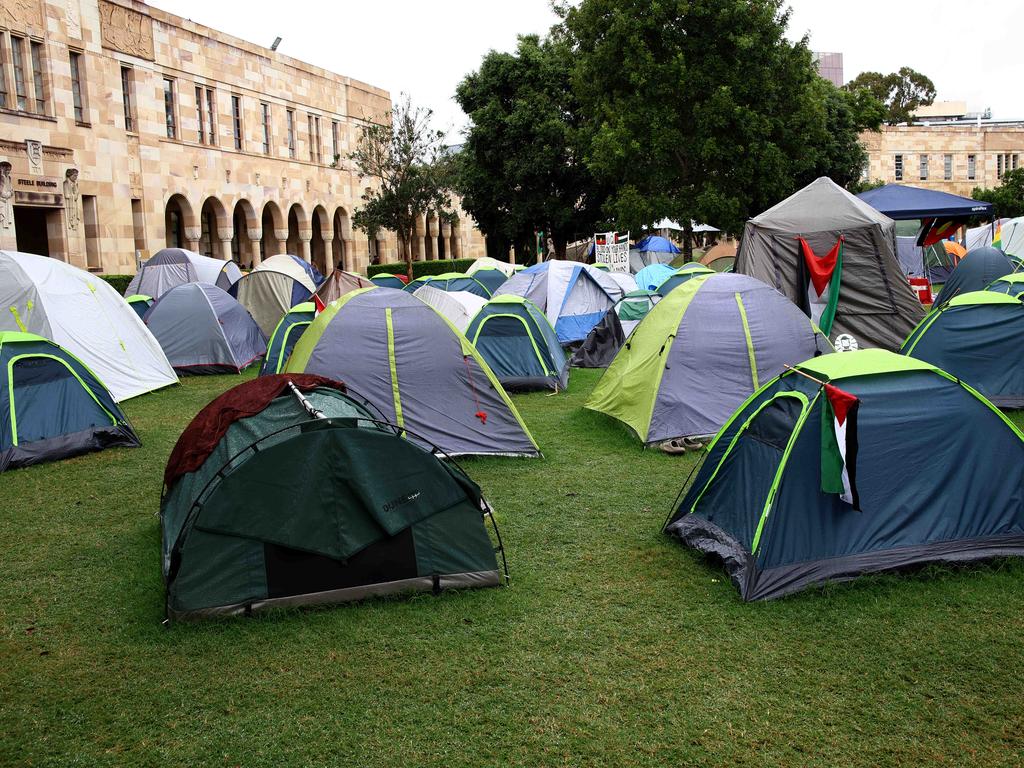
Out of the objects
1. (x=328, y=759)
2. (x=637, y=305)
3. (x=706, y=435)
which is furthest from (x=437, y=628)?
(x=637, y=305)

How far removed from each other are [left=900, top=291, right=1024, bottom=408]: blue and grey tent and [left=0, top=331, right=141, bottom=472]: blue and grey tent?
A: 913 cm

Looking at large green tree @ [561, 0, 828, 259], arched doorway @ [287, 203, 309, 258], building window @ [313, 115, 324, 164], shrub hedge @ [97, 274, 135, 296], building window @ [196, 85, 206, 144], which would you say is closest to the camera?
large green tree @ [561, 0, 828, 259]

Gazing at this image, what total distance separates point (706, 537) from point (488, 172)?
28.4 m

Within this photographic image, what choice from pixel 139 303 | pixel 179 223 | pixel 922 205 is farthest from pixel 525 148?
pixel 139 303

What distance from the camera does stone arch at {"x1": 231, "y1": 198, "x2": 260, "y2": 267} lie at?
3553 cm

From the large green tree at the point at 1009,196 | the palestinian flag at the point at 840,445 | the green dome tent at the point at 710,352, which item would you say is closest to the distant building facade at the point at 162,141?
the green dome tent at the point at 710,352

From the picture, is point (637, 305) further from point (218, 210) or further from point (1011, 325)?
point (218, 210)

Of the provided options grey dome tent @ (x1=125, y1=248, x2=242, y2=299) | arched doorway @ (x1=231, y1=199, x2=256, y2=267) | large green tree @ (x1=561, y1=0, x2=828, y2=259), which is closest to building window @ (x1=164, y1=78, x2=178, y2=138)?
arched doorway @ (x1=231, y1=199, x2=256, y2=267)

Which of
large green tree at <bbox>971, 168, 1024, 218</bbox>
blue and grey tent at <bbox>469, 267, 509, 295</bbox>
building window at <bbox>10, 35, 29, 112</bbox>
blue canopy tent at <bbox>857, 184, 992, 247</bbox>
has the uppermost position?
building window at <bbox>10, 35, 29, 112</bbox>

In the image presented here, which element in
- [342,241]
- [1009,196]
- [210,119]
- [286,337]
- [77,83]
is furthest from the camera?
[1009,196]

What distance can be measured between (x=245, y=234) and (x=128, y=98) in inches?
346

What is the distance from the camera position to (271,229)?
3847cm

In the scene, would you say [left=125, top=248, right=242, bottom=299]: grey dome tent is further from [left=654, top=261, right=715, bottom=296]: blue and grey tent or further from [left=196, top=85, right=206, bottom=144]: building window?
[left=654, top=261, right=715, bottom=296]: blue and grey tent

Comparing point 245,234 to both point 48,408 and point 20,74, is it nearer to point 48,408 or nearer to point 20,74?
point 20,74
